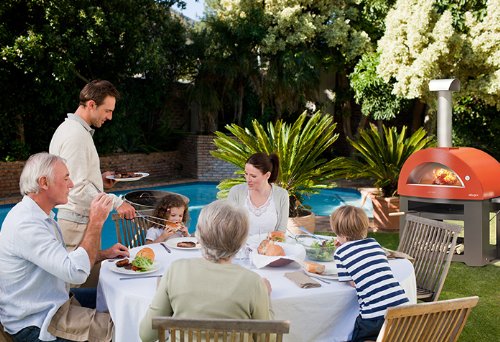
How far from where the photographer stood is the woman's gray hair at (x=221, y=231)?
2160mm

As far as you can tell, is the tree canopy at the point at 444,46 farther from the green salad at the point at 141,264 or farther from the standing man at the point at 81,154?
the green salad at the point at 141,264

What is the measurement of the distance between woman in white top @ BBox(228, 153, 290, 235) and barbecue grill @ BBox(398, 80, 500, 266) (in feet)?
8.13

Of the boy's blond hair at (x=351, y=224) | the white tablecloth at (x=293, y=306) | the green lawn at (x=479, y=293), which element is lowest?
the green lawn at (x=479, y=293)

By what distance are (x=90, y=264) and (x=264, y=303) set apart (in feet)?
2.98

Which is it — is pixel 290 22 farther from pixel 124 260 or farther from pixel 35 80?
pixel 124 260

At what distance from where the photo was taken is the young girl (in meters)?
3.99

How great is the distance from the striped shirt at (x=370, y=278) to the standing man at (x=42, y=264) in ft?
3.96

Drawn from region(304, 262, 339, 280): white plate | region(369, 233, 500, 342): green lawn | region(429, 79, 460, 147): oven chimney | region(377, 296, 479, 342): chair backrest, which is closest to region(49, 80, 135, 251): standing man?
region(304, 262, 339, 280): white plate

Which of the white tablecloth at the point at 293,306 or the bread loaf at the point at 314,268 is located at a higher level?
the bread loaf at the point at 314,268

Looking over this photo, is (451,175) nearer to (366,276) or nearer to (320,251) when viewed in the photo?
(320,251)

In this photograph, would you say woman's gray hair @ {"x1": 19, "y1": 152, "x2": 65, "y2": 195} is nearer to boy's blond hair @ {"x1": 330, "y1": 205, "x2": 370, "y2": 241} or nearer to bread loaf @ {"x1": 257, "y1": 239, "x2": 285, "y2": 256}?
bread loaf @ {"x1": 257, "y1": 239, "x2": 285, "y2": 256}

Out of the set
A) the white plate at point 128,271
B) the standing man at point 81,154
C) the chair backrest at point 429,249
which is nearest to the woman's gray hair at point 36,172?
the white plate at point 128,271

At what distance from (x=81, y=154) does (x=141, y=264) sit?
105 centimetres

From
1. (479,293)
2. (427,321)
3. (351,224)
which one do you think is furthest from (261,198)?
(479,293)
